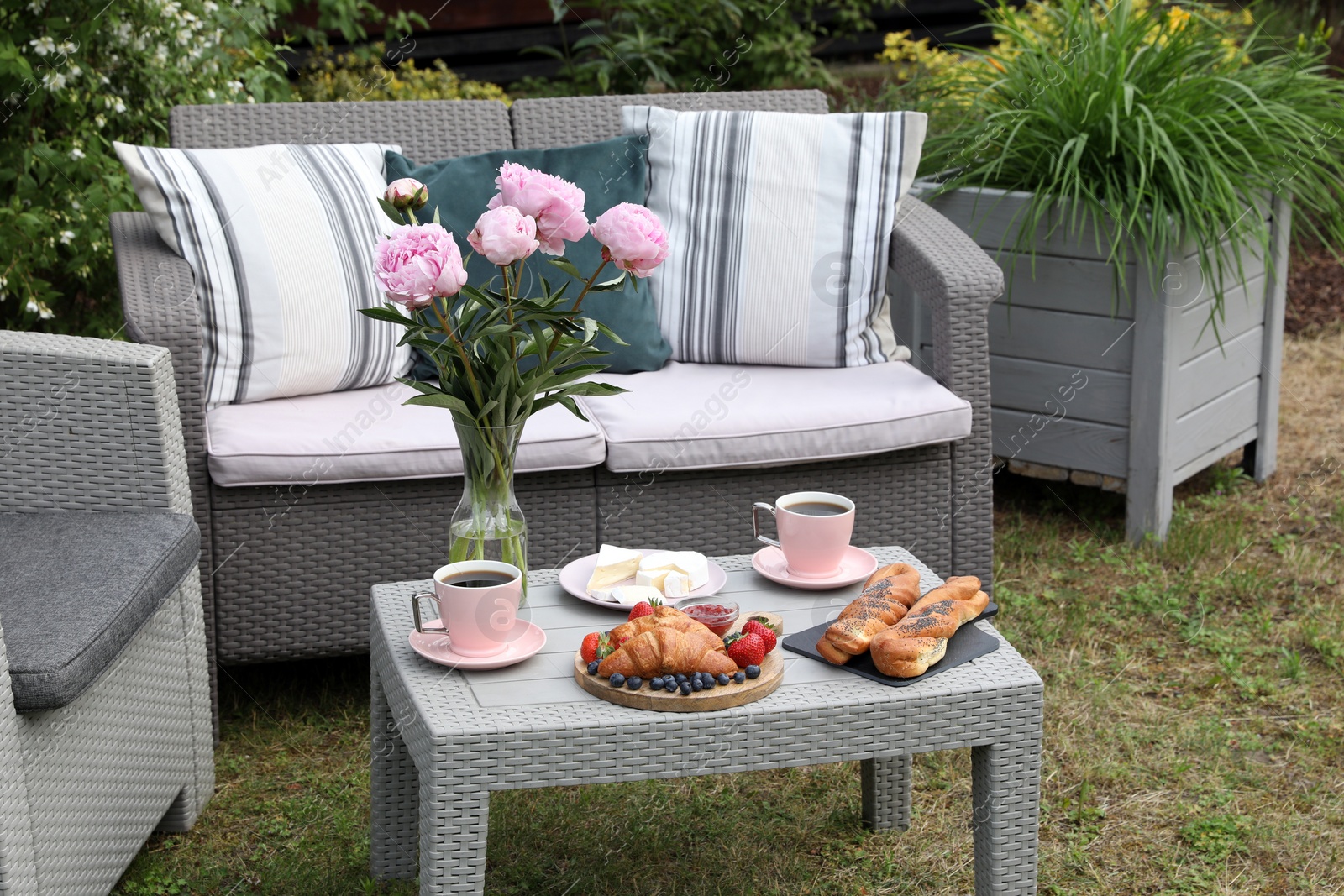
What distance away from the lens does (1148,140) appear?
8.89 ft

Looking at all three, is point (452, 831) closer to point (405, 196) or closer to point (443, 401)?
point (443, 401)

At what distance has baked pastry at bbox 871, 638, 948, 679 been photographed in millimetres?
1423

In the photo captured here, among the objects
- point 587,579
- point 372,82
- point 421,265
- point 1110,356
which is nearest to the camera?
point 421,265

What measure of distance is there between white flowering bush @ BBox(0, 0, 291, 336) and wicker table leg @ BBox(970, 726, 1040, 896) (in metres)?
2.01

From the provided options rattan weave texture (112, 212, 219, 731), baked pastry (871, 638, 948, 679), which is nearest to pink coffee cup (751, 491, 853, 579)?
baked pastry (871, 638, 948, 679)

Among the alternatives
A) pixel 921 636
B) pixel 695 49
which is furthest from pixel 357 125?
pixel 695 49

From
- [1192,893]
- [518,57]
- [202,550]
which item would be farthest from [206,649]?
[518,57]

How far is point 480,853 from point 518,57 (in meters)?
4.12

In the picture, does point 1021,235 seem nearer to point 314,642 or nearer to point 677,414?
point 677,414

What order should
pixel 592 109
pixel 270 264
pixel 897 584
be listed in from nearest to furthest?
pixel 897 584 → pixel 270 264 → pixel 592 109

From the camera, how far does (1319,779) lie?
206 centimetres

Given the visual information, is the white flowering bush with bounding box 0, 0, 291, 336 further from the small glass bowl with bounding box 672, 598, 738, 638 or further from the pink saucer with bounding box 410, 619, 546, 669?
the small glass bowl with bounding box 672, 598, 738, 638

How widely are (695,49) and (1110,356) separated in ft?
6.74

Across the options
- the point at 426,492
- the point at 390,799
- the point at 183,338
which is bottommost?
the point at 390,799
